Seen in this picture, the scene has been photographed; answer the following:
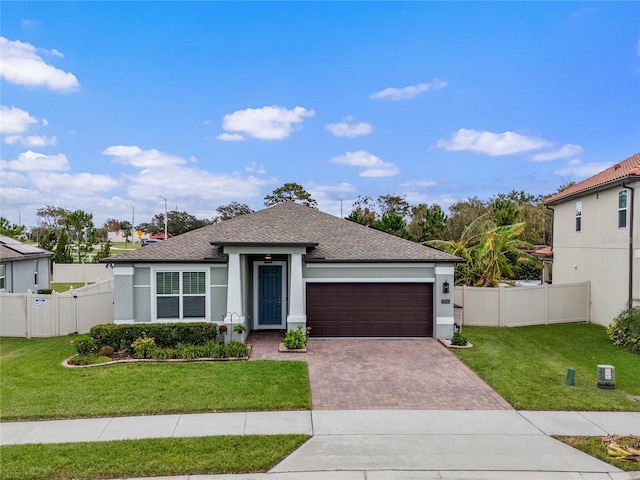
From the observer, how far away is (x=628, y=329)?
12.5 meters

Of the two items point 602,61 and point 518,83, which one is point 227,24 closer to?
point 518,83

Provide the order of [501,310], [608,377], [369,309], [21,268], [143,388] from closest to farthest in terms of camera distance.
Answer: [143,388], [608,377], [369,309], [501,310], [21,268]

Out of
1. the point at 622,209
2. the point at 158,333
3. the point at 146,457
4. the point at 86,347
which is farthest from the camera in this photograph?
the point at 622,209

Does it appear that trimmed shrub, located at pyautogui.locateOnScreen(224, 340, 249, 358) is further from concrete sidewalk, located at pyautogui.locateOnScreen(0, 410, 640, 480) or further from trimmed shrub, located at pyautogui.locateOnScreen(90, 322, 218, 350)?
concrete sidewalk, located at pyautogui.locateOnScreen(0, 410, 640, 480)

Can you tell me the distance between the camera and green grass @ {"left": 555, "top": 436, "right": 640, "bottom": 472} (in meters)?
5.70

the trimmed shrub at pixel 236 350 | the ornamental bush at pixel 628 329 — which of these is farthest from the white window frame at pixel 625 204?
the trimmed shrub at pixel 236 350

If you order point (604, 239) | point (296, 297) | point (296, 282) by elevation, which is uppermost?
point (604, 239)

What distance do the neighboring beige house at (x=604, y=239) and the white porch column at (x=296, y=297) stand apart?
10636 mm

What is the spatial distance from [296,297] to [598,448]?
337 inches

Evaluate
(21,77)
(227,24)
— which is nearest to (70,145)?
(21,77)

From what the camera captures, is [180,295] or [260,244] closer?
[260,244]

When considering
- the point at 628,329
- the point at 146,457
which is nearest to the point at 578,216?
the point at 628,329

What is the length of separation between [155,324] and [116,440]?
19.0ft

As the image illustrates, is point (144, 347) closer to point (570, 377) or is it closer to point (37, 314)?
point (37, 314)
